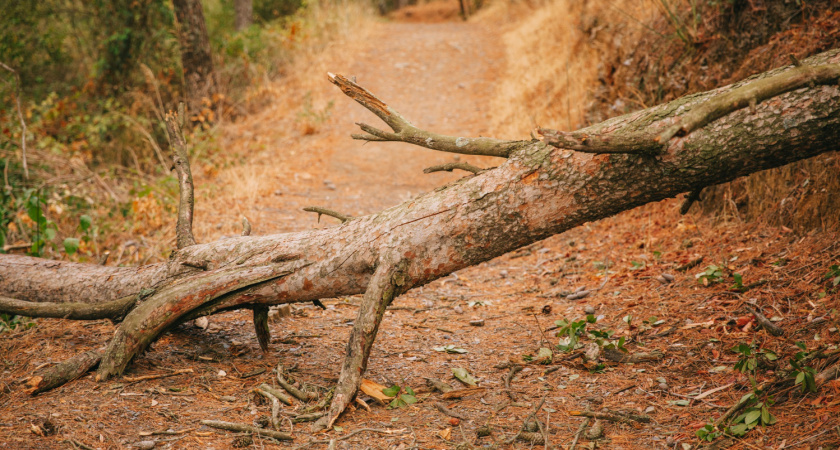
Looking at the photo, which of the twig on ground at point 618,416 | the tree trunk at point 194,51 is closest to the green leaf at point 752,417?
the twig on ground at point 618,416

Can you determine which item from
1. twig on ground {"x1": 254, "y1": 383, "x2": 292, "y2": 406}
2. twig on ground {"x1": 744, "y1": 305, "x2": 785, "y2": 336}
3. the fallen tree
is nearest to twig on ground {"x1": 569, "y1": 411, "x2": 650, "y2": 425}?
the fallen tree

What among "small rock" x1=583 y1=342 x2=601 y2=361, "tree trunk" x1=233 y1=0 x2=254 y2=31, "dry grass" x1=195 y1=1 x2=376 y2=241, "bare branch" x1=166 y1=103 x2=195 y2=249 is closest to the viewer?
"small rock" x1=583 y1=342 x2=601 y2=361

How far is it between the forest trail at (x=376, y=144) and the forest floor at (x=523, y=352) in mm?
780

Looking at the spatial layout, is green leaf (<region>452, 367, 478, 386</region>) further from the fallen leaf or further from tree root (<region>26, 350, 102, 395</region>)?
tree root (<region>26, 350, 102, 395</region>)

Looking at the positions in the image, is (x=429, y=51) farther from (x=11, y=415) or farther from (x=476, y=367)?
(x=11, y=415)

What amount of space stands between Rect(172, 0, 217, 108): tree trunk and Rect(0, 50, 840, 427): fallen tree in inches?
257

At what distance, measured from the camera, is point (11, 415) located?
236 cm

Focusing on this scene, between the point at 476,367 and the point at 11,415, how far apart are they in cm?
216

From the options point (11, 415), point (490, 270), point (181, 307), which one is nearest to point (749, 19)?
point (490, 270)

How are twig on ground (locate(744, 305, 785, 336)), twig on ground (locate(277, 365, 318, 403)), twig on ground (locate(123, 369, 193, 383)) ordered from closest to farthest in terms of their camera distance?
twig on ground (locate(277, 365, 318, 403)), twig on ground (locate(123, 369, 193, 383)), twig on ground (locate(744, 305, 785, 336))

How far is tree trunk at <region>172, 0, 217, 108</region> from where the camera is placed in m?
8.56

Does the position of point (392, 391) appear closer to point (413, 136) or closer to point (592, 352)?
point (592, 352)

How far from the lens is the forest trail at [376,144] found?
6164 mm

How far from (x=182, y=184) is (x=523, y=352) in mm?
2358
